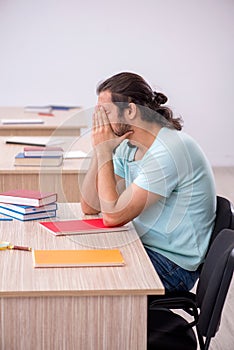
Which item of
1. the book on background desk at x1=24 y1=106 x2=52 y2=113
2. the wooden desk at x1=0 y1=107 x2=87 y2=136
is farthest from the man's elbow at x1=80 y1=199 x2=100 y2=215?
the book on background desk at x1=24 y1=106 x2=52 y2=113

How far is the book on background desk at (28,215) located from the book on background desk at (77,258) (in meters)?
0.39

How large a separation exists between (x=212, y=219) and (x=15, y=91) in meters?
5.20

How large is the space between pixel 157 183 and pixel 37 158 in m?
1.25

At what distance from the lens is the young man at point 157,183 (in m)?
2.49

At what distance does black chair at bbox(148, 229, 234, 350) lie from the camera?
211 centimetres

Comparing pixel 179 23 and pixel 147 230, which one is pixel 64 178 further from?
pixel 179 23

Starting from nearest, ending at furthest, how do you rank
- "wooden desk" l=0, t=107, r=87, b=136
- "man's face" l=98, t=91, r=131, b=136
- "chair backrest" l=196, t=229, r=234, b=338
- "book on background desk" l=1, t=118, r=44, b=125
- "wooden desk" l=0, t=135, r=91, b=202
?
"chair backrest" l=196, t=229, r=234, b=338 → "man's face" l=98, t=91, r=131, b=136 → "wooden desk" l=0, t=135, r=91, b=202 → "wooden desk" l=0, t=107, r=87, b=136 → "book on background desk" l=1, t=118, r=44, b=125

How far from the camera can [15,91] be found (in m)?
7.51

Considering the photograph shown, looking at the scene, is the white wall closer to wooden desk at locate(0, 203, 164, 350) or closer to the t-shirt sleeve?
the t-shirt sleeve

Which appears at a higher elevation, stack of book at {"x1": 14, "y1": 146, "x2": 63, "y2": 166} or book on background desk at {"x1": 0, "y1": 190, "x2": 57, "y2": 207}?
book on background desk at {"x1": 0, "y1": 190, "x2": 57, "y2": 207}

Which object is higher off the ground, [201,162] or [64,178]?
[201,162]

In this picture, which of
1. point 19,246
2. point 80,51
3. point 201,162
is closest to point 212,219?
point 201,162

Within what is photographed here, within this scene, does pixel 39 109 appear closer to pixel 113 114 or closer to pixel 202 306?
pixel 113 114

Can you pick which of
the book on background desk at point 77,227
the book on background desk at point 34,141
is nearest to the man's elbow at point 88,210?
the book on background desk at point 77,227
